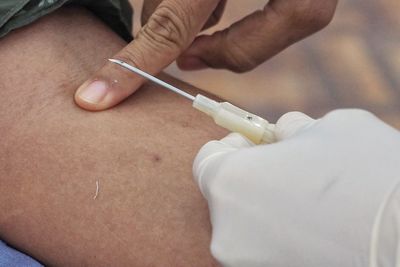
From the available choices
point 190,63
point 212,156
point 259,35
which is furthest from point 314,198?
point 190,63

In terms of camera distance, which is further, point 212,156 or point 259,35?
point 259,35

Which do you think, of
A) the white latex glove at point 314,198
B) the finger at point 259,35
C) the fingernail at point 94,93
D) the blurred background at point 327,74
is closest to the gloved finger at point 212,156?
the white latex glove at point 314,198

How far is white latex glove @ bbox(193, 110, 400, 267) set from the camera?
610 millimetres

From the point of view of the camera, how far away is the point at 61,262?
2.77ft

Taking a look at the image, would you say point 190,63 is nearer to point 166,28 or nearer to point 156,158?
point 166,28

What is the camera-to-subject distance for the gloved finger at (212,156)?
2.41 ft

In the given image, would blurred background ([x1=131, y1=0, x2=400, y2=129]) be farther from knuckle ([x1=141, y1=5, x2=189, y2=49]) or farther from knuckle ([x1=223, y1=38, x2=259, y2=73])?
knuckle ([x1=141, y1=5, x2=189, y2=49])

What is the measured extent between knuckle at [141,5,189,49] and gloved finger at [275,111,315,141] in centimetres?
29

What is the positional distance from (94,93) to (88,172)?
13 centimetres

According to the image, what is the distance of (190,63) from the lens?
1344 millimetres

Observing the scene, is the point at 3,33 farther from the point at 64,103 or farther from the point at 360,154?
the point at 360,154

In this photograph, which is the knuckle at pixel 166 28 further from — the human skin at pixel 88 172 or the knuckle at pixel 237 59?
the knuckle at pixel 237 59

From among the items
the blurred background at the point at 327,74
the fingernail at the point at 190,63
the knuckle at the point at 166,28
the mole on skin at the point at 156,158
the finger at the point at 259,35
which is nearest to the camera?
the mole on skin at the point at 156,158

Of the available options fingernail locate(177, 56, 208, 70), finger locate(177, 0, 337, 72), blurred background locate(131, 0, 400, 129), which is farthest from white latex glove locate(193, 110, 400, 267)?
blurred background locate(131, 0, 400, 129)
